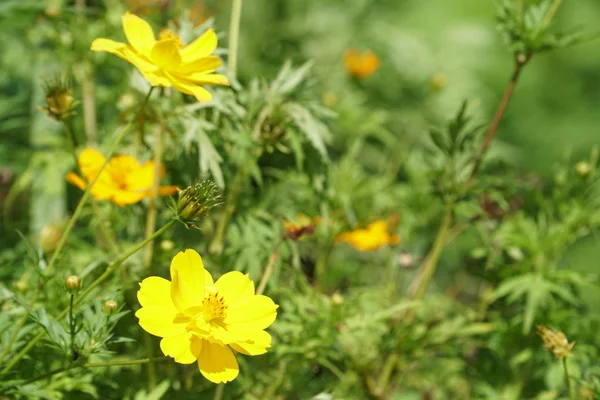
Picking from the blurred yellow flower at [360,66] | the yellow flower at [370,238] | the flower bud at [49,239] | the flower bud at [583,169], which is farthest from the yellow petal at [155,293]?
the blurred yellow flower at [360,66]

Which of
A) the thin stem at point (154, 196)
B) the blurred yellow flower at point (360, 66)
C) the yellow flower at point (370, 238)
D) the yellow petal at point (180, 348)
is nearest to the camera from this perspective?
the yellow petal at point (180, 348)

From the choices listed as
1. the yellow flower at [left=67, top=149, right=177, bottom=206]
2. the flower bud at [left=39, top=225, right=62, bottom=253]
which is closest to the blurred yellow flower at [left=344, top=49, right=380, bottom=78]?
the yellow flower at [left=67, top=149, right=177, bottom=206]

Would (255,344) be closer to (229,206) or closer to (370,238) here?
(229,206)

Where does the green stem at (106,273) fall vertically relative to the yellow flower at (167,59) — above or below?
below

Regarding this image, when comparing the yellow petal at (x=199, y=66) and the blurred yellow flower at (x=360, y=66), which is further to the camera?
the blurred yellow flower at (x=360, y=66)

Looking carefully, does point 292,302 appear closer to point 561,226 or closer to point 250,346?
point 250,346

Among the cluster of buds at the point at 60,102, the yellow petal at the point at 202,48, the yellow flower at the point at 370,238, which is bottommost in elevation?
the yellow flower at the point at 370,238

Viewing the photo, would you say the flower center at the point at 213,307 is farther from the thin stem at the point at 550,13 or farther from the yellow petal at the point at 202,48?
the thin stem at the point at 550,13

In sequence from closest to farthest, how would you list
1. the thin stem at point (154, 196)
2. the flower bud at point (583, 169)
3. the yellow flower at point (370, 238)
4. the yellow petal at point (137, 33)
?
1. the yellow petal at point (137, 33)
2. the thin stem at point (154, 196)
3. the flower bud at point (583, 169)
4. the yellow flower at point (370, 238)
